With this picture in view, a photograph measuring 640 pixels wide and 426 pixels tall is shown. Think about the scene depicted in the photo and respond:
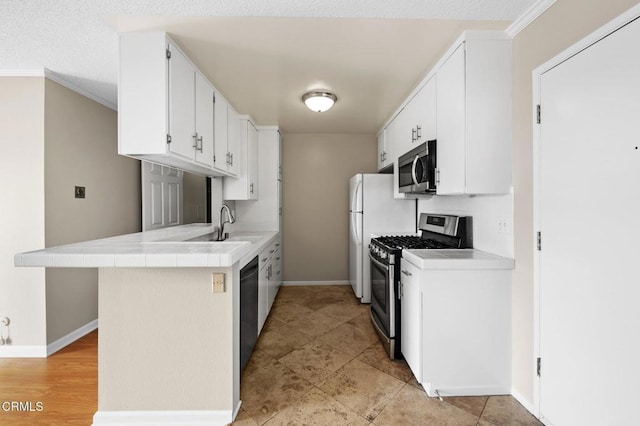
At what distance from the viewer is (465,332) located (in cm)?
194

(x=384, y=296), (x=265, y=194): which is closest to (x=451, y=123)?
(x=384, y=296)

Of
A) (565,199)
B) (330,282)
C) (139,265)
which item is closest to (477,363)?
(565,199)

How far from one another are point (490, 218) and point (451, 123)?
75 centimetres

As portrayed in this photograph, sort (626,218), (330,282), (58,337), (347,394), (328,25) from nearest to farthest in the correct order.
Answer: (626,218) → (328,25) → (347,394) → (58,337) → (330,282)

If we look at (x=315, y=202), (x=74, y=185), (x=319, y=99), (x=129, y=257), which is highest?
(x=319, y=99)

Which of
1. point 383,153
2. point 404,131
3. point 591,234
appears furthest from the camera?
point 383,153

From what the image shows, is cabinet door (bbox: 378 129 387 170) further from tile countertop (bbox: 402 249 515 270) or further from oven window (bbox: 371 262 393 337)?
tile countertop (bbox: 402 249 515 270)

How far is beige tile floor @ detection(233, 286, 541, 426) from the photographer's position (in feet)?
5.76

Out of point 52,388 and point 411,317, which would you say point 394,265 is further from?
point 52,388

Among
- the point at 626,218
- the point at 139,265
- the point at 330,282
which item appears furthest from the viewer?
the point at 330,282

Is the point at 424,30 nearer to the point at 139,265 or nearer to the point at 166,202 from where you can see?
the point at 139,265

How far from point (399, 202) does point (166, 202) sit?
294 centimetres

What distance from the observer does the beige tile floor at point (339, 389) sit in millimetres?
1756

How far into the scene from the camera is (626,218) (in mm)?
1241
